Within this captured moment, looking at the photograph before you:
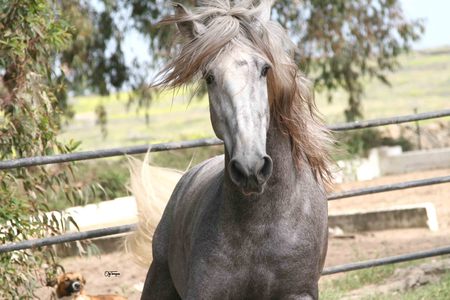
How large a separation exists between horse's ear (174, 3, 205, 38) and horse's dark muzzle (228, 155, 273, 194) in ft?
2.30

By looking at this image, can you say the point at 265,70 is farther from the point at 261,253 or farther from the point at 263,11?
the point at 261,253

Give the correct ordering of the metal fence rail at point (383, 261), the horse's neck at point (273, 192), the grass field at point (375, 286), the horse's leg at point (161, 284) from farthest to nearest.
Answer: the grass field at point (375, 286) → the metal fence rail at point (383, 261) → the horse's leg at point (161, 284) → the horse's neck at point (273, 192)

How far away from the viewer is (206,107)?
29047 millimetres

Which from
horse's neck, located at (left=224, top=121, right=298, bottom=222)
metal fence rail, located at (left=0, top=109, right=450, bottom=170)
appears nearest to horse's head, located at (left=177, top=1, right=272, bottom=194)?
horse's neck, located at (left=224, top=121, right=298, bottom=222)

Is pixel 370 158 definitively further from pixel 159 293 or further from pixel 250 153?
pixel 250 153

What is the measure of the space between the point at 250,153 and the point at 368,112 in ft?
103

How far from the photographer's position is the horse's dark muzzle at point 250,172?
3.16 meters

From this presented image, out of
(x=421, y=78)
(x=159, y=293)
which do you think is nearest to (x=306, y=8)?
(x=159, y=293)

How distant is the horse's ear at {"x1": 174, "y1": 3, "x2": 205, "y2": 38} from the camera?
3697 mm

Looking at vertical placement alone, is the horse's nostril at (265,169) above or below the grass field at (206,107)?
above

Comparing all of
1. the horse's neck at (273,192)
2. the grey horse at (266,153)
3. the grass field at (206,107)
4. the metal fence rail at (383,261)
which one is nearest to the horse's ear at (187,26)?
the grey horse at (266,153)

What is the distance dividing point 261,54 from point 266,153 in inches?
14.7

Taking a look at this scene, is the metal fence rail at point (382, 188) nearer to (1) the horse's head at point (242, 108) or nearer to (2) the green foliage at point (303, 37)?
(1) the horse's head at point (242, 108)

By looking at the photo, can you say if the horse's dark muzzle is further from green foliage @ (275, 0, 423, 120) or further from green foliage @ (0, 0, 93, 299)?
green foliage @ (275, 0, 423, 120)
